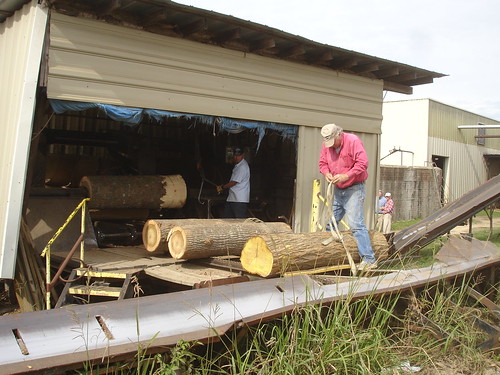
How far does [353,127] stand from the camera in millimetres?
10047

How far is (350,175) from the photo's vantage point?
6730 mm

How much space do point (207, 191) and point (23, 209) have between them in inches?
165

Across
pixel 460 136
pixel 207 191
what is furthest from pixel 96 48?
pixel 460 136

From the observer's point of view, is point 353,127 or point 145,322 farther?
point 353,127

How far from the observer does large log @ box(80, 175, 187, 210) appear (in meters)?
8.20

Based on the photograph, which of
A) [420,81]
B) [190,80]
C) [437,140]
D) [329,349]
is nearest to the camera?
[329,349]

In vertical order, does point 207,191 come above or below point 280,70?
below

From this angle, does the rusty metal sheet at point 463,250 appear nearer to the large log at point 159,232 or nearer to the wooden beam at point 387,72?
the large log at point 159,232

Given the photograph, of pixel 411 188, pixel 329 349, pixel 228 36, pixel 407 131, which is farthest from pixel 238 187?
pixel 407 131

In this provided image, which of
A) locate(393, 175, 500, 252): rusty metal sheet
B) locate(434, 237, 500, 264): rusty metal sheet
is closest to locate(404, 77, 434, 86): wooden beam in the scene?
locate(393, 175, 500, 252): rusty metal sheet

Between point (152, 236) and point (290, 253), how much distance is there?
2.00 metres

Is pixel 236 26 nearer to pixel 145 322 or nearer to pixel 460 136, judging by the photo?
pixel 145 322

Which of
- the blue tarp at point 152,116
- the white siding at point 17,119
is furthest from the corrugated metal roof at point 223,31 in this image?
the blue tarp at point 152,116

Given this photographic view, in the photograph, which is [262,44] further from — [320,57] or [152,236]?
[152,236]
